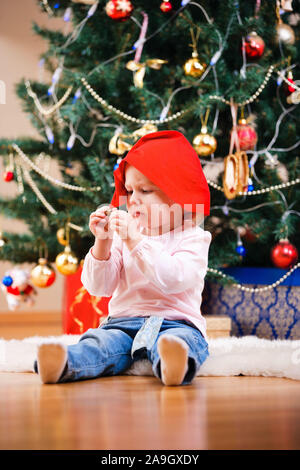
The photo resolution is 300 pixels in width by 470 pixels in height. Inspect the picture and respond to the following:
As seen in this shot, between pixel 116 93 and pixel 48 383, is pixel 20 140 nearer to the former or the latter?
pixel 116 93

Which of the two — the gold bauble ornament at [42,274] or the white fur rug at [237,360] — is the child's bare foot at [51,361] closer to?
the white fur rug at [237,360]

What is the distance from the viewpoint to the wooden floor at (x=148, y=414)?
67 cm

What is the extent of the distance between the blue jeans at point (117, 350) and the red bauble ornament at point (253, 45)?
93 cm

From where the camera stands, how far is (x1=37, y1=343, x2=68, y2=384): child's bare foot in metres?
0.97

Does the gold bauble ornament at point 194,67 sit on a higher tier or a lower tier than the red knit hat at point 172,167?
higher

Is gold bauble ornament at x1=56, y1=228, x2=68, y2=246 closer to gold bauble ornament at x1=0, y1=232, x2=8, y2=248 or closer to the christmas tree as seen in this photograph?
the christmas tree

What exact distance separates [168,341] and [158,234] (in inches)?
12.6

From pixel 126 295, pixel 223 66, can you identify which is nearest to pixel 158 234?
pixel 126 295

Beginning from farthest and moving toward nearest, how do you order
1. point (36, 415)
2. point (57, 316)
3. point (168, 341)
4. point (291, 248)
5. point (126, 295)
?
point (57, 316) < point (291, 248) < point (126, 295) < point (168, 341) < point (36, 415)

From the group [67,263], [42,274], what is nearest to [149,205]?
[67,263]

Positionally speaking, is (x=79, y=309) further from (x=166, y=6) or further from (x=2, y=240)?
(x=166, y=6)

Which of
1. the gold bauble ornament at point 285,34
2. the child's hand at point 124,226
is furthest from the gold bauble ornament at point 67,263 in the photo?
the gold bauble ornament at point 285,34

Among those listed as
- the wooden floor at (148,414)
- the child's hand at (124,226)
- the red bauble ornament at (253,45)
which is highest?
the red bauble ornament at (253,45)

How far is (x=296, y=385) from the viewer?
3.46ft
